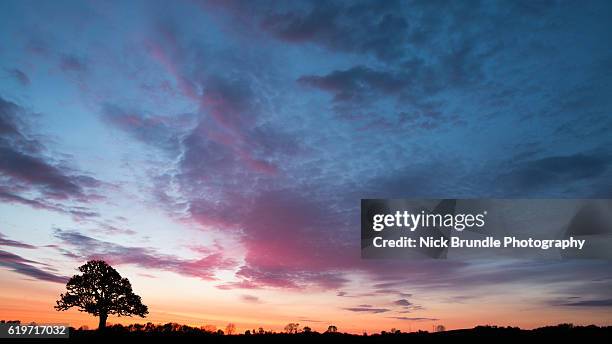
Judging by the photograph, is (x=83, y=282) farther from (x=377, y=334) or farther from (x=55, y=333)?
(x=377, y=334)

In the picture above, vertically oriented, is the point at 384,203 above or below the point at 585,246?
above

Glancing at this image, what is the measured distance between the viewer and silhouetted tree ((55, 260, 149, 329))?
60250mm

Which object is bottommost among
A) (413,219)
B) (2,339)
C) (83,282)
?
(2,339)

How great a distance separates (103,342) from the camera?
28.8m

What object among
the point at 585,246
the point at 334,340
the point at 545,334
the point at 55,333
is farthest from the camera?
the point at 585,246

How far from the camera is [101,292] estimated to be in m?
61.0

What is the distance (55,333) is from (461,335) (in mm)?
27700

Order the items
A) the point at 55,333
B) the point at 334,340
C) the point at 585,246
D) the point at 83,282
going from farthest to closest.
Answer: the point at 83,282, the point at 585,246, the point at 55,333, the point at 334,340

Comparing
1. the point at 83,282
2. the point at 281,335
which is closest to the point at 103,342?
the point at 281,335

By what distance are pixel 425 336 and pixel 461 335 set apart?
2318mm

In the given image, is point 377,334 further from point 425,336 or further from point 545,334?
point 545,334

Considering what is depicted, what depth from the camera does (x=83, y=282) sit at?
198 feet

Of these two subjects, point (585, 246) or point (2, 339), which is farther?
Answer: point (585, 246)

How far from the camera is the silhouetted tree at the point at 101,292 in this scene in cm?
6025
